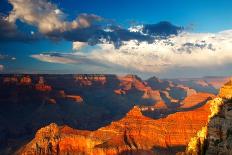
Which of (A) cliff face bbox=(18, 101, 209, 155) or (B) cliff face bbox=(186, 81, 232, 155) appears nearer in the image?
(B) cliff face bbox=(186, 81, 232, 155)

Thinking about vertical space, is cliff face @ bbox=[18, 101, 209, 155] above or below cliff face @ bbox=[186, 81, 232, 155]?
below

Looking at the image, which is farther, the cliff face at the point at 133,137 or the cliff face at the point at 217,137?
the cliff face at the point at 133,137

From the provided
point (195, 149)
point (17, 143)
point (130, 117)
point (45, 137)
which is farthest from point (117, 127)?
point (195, 149)

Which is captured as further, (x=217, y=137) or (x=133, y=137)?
(x=133, y=137)

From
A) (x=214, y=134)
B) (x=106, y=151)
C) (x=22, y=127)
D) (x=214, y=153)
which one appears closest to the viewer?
(x=214, y=153)

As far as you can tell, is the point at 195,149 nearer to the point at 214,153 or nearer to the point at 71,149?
the point at 214,153

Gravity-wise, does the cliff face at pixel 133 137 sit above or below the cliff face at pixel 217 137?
below

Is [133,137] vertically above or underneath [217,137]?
underneath

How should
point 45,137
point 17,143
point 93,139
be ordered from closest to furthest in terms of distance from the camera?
point 93,139
point 45,137
point 17,143
